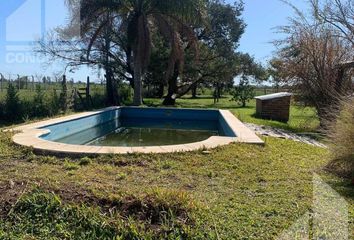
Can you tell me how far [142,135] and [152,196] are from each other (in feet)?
24.2

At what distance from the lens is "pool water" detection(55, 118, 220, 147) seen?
9.38 m

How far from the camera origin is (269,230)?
294cm

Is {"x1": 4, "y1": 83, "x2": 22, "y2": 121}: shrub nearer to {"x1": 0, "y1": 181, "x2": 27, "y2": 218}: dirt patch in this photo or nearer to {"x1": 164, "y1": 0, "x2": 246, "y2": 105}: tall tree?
{"x1": 0, "y1": 181, "x2": 27, "y2": 218}: dirt patch

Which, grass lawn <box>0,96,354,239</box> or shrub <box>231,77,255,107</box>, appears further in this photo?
shrub <box>231,77,255,107</box>

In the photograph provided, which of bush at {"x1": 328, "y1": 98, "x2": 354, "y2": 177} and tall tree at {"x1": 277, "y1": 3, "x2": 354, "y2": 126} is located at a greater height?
tall tree at {"x1": 277, "y1": 3, "x2": 354, "y2": 126}

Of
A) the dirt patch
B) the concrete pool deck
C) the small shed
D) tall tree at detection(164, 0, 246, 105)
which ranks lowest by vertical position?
the dirt patch

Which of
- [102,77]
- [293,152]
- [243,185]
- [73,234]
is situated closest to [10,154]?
[73,234]

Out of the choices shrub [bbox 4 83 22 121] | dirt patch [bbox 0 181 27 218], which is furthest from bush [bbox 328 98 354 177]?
shrub [bbox 4 83 22 121]

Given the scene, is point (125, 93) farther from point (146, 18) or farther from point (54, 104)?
point (54, 104)

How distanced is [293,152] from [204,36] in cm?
1766

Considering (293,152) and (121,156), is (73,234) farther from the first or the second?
(293,152)

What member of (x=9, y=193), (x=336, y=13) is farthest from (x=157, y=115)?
(x=9, y=193)

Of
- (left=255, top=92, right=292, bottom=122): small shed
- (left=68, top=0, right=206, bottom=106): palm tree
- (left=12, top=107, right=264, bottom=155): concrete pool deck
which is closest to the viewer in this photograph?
(left=12, top=107, right=264, bottom=155): concrete pool deck

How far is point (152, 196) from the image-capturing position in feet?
11.3
